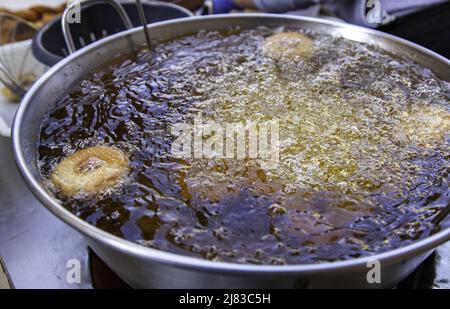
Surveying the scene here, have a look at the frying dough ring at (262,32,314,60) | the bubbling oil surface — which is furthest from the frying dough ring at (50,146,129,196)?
the frying dough ring at (262,32,314,60)

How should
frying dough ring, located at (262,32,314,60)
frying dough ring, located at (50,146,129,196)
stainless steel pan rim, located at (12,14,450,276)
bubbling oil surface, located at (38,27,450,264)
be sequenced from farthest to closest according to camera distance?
frying dough ring, located at (262,32,314,60) → frying dough ring, located at (50,146,129,196) → bubbling oil surface, located at (38,27,450,264) → stainless steel pan rim, located at (12,14,450,276)

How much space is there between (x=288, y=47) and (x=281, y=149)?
2.49ft

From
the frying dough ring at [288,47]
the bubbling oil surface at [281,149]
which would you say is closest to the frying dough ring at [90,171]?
the bubbling oil surface at [281,149]

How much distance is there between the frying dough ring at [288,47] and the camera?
207cm

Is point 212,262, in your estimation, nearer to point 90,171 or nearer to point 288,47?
point 90,171

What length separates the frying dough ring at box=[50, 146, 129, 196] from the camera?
138 cm

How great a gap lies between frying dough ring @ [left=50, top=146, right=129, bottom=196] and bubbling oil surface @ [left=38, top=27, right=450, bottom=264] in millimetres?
33

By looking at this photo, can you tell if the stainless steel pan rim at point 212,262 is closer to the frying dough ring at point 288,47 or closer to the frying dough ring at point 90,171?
the frying dough ring at point 90,171

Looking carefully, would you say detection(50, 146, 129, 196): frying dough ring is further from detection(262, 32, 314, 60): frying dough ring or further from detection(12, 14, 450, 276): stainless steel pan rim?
detection(262, 32, 314, 60): frying dough ring

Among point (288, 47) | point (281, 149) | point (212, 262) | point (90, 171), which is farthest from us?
point (288, 47)

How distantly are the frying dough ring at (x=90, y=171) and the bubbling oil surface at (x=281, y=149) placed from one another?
0.03m

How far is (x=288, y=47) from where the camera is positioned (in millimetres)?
2078

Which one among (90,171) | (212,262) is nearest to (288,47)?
(90,171)

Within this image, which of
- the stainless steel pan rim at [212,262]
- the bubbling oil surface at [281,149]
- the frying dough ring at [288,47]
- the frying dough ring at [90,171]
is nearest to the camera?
the stainless steel pan rim at [212,262]
